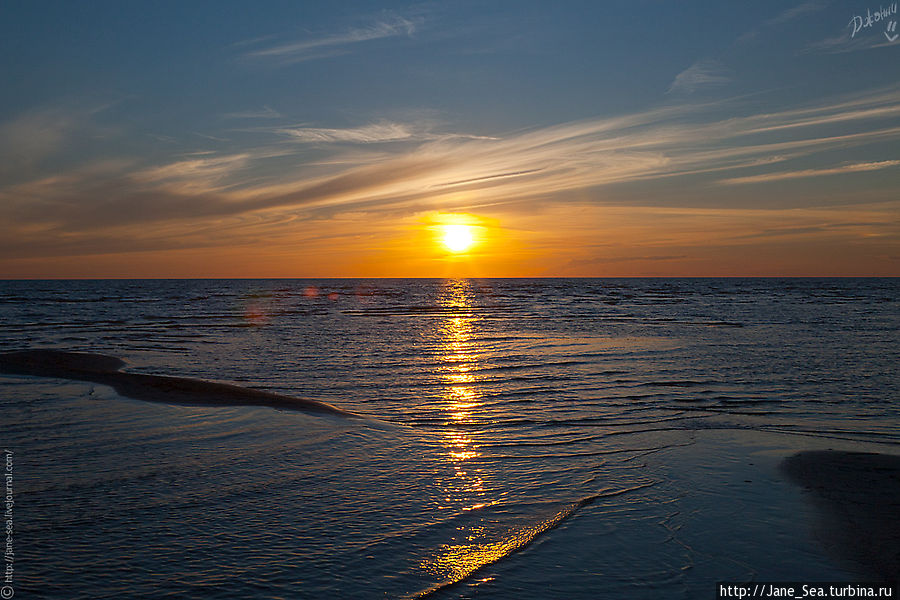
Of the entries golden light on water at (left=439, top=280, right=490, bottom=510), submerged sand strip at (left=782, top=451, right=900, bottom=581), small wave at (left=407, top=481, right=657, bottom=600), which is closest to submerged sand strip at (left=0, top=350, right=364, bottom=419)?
golden light on water at (left=439, top=280, right=490, bottom=510)

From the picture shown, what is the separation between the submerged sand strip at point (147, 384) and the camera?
1466 cm

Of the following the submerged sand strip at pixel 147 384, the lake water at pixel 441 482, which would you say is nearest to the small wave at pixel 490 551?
the lake water at pixel 441 482

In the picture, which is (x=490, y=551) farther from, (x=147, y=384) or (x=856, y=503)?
(x=147, y=384)

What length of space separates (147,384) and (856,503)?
1682 centimetres

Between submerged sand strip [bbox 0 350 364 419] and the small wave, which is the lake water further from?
submerged sand strip [bbox 0 350 364 419]

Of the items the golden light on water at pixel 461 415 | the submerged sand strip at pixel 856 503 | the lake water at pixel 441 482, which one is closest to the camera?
the lake water at pixel 441 482

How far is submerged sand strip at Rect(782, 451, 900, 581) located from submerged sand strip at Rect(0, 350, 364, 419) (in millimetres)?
8812

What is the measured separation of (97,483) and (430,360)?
16140 millimetres

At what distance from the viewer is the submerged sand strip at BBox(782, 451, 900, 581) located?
6.26 meters

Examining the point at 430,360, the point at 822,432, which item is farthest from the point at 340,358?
the point at 822,432

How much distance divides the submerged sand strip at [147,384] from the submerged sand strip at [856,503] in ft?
28.9

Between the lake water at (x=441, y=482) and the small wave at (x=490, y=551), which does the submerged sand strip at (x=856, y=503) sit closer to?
the lake water at (x=441, y=482)

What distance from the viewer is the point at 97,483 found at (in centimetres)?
810

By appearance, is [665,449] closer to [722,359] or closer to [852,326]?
[722,359]
